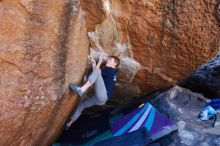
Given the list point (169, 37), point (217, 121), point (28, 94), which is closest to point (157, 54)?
point (169, 37)

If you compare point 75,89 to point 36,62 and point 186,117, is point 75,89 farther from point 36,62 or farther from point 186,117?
point 186,117

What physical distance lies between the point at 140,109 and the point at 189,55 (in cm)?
108

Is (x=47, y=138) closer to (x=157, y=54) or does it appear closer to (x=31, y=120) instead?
(x=31, y=120)

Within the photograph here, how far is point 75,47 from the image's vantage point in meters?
4.41

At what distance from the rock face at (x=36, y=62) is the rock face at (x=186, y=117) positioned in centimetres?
159

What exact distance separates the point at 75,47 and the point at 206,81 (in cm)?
351

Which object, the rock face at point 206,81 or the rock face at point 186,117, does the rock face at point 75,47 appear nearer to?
the rock face at point 186,117

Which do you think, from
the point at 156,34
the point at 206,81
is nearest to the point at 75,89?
the point at 156,34

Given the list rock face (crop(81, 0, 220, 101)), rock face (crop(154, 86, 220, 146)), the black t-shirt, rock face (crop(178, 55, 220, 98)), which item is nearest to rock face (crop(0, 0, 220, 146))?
rock face (crop(81, 0, 220, 101))

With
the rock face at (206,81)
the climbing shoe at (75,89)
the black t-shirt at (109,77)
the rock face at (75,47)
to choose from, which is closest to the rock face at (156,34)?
the rock face at (75,47)

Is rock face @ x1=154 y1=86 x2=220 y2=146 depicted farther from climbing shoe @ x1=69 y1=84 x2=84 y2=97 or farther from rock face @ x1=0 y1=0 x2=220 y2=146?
climbing shoe @ x1=69 y1=84 x2=84 y2=97

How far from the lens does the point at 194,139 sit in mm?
4953

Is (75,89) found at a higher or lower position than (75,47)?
lower

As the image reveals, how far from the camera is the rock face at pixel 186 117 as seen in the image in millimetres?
4922
